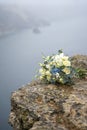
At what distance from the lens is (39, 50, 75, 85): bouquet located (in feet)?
28.7

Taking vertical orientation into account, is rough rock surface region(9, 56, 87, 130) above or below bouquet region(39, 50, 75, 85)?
below

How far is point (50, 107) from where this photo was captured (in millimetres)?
7742

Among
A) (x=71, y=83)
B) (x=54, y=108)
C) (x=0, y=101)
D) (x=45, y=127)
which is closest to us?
(x=45, y=127)

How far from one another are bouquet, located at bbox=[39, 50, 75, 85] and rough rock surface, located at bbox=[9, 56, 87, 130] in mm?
207

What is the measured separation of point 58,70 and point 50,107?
4.45ft

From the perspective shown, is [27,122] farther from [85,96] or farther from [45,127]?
[85,96]

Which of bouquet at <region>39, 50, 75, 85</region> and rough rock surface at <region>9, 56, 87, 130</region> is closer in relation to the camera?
rough rock surface at <region>9, 56, 87, 130</region>

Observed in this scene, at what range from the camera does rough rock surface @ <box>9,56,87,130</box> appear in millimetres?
7199

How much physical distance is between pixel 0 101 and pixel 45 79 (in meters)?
115

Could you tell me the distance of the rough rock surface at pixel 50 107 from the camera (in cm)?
720

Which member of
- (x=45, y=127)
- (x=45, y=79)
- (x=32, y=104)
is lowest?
(x=45, y=127)

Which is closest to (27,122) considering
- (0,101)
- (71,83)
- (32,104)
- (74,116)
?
(32,104)

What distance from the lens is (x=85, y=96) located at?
8.02 meters

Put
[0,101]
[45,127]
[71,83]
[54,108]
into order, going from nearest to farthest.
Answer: [45,127], [54,108], [71,83], [0,101]
